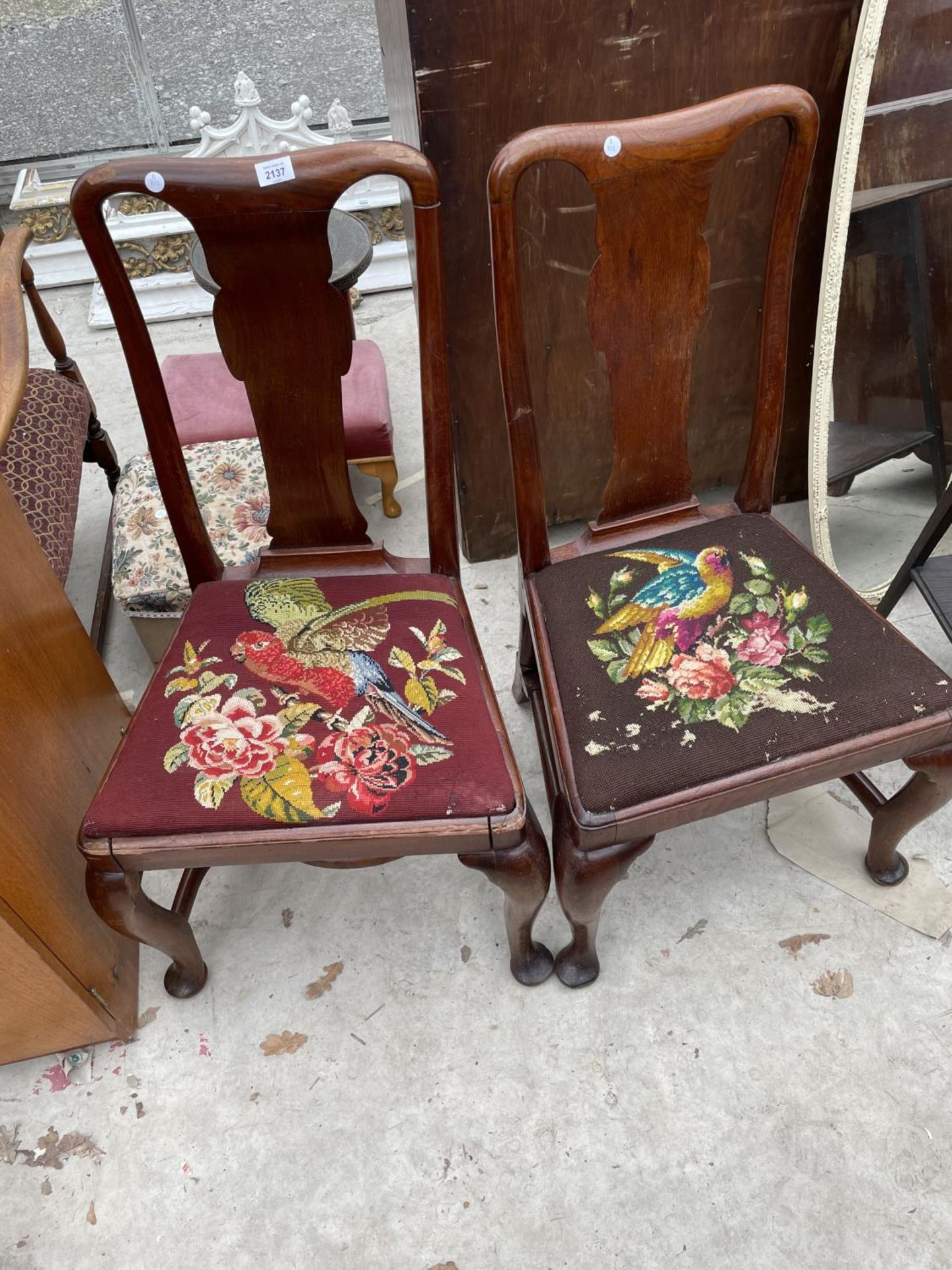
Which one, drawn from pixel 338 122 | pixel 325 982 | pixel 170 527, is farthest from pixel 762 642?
pixel 338 122

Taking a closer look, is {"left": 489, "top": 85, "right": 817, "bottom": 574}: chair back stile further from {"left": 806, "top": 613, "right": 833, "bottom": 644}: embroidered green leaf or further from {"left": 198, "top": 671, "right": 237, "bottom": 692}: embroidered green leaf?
{"left": 198, "top": 671, "right": 237, "bottom": 692}: embroidered green leaf

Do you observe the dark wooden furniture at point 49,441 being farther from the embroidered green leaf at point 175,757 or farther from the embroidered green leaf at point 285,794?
the embroidered green leaf at point 285,794

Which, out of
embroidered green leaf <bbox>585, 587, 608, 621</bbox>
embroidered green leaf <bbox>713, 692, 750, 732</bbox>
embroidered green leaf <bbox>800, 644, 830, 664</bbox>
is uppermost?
embroidered green leaf <bbox>585, 587, 608, 621</bbox>

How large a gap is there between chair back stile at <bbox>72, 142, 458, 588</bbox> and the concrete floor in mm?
684

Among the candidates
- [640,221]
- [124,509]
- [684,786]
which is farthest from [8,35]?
[684,786]

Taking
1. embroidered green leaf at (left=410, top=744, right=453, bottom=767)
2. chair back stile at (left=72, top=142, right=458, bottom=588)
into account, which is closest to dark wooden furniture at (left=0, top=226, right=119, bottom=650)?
chair back stile at (left=72, top=142, right=458, bottom=588)

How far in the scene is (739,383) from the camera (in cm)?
213

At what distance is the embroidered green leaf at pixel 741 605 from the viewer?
133 cm

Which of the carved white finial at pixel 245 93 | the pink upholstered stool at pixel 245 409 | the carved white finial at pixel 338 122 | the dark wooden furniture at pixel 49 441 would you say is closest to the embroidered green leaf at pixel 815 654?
the dark wooden furniture at pixel 49 441

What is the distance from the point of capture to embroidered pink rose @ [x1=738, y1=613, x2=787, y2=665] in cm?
127

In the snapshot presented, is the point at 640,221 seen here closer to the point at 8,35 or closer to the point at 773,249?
the point at 773,249

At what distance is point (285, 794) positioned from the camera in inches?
45.2

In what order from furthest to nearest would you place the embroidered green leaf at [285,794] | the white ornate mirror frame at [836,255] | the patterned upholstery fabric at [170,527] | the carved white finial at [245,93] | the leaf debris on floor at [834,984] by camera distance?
the carved white finial at [245,93], the patterned upholstery fabric at [170,527], the white ornate mirror frame at [836,255], the leaf debris on floor at [834,984], the embroidered green leaf at [285,794]

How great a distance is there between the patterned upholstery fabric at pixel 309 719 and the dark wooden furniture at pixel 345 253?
1.01m
